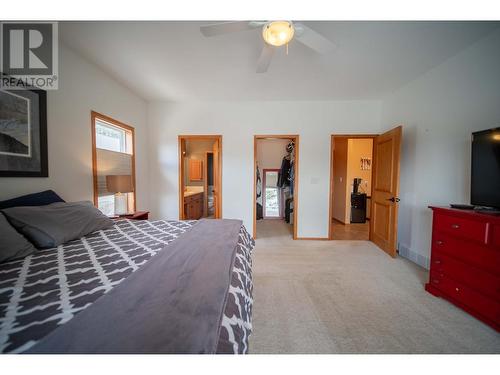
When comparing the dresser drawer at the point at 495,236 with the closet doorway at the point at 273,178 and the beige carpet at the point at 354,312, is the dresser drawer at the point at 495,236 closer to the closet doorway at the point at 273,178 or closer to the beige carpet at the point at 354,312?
the beige carpet at the point at 354,312

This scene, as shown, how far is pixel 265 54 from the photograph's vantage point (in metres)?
1.65

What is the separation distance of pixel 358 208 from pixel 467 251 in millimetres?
3383

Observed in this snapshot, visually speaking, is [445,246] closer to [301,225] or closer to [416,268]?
[416,268]

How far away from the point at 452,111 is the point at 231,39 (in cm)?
259

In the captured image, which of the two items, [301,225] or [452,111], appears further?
[301,225]

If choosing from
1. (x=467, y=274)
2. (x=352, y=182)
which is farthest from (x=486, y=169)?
(x=352, y=182)

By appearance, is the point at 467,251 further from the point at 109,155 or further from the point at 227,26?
the point at 109,155

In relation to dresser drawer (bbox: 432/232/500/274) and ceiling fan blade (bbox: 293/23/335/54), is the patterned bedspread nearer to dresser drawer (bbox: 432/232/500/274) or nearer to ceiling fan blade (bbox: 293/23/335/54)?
ceiling fan blade (bbox: 293/23/335/54)

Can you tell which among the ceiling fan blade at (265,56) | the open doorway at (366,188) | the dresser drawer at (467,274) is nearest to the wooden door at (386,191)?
the open doorway at (366,188)

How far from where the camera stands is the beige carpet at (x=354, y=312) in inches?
48.3

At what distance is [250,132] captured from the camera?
3334 millimetres

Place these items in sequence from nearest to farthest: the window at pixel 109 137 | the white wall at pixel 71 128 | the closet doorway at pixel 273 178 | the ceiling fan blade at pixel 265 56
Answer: the ceiling fan blade at pixel 265 56 → the white wall at pixel 71 128 → the window at pixel 109 137 → the closet doorway at pixel 273 178

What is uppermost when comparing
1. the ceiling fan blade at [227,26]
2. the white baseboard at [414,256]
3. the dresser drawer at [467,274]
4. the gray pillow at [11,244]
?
the ceiling fan blade at [227,26]
